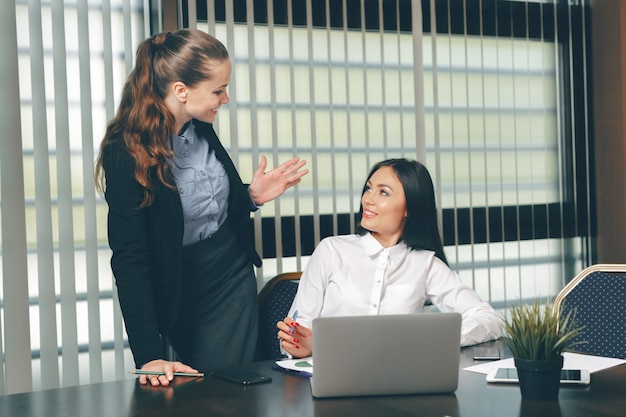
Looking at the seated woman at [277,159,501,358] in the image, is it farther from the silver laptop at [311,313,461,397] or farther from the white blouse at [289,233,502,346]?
the silver laptop at [311,313,461,397]

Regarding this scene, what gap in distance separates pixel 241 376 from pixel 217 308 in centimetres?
81

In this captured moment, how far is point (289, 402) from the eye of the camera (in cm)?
167

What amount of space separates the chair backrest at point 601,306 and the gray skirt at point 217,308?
42.1 inches

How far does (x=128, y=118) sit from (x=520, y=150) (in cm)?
213

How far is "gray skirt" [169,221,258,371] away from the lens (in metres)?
2.59

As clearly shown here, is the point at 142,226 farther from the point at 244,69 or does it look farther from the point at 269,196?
the point at 244,69

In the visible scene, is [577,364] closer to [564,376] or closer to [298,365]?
[564,376]

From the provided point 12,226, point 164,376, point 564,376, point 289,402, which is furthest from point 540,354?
point 12,226

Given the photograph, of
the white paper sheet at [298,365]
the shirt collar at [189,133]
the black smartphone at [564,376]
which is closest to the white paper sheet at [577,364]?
the black smartphone at [564,376]

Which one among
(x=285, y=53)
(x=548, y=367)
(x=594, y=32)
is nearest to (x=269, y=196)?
(x=285, y=53)

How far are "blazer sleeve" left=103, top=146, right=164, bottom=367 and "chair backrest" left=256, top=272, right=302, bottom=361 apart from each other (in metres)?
0.57

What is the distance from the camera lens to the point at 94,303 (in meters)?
2.98

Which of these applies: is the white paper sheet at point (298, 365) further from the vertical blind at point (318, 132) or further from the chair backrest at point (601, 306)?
the vertical blind at point (318, 132)

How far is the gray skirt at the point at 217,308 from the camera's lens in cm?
259
